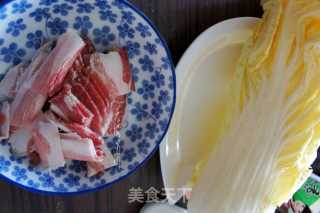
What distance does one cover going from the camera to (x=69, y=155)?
3.11 feet

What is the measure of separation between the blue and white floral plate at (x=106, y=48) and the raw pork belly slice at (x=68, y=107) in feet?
0.39

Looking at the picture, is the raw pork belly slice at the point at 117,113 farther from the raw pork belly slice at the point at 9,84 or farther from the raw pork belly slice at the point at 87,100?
the raw pork belly slice at the point at 9,84

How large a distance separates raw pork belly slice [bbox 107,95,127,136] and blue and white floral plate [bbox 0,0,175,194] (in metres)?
0.02

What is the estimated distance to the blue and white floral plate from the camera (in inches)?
36.1

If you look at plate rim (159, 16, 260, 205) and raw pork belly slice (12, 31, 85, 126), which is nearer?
raw pork belly slice (12, 31, 85, 126)

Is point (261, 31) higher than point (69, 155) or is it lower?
higher

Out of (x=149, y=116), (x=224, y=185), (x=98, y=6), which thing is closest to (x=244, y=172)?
(x=224, y=185)

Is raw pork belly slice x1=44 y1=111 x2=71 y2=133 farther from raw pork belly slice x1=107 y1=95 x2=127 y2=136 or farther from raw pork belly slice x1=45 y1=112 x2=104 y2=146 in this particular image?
raw pork belly slice x1=107 y1=95 x2=127 y2=136

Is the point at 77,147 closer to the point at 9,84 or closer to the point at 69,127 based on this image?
the point at 69,127

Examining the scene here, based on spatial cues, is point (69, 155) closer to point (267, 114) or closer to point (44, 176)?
point (44, 176)

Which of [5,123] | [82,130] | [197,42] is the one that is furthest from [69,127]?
[197,42]

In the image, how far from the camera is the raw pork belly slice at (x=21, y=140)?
925 millimetres

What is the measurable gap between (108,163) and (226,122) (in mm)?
308

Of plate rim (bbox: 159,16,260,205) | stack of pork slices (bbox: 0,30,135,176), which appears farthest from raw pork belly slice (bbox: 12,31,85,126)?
plate rim (bbox: 159,16,260,205)
